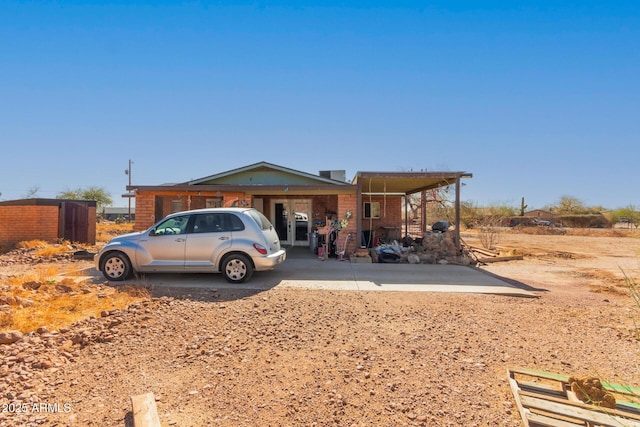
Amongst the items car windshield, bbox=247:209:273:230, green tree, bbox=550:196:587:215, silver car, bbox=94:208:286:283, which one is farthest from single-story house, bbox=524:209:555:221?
silver car, bbox=94:208:286:283

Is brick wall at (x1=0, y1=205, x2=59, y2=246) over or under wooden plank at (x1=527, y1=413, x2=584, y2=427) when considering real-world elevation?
over

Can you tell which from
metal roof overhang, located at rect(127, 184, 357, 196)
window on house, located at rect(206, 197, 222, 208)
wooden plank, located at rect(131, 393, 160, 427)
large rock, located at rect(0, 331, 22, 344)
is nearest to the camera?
wooden plank, located at rect(131, 393, 160, 427)

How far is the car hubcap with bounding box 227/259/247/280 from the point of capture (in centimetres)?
768

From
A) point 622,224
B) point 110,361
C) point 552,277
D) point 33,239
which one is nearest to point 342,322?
point 110,361

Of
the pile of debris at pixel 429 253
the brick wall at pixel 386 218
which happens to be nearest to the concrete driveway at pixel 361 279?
the pile of debris at pixel 429 253

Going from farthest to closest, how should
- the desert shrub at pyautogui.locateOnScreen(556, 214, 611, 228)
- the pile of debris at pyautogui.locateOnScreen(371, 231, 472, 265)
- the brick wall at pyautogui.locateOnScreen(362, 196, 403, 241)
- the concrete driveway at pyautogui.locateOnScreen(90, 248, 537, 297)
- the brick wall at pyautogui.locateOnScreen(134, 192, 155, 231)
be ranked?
the desert shrub at pyautogui.locateOnScreen(556, 214, 611, 228) < the brick wall at pyautogui.locateOnScreen(362, 196, 403, 241) < the brick wall at pyautogui.locateOnScreen(134, 192, 155, 231) < the pile of debris at pyautogui.locateOnScreen(371, 231, 472, 265) < the concrete driveway at pyautogui.locateOnScreen(90, 248, 537, 297)

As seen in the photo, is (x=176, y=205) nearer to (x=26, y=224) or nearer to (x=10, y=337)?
(x=26, y=224)

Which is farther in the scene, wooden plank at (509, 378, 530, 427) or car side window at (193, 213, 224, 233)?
car side window at (193, 213, 224, 233)

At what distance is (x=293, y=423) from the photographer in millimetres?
2707

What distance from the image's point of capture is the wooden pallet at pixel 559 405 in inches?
105

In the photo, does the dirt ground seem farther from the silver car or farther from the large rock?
the silver car

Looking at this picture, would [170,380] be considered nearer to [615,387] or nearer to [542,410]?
[542,410]

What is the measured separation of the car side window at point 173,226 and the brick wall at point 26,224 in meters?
9.96

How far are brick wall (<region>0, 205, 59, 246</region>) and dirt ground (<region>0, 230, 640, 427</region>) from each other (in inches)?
468
